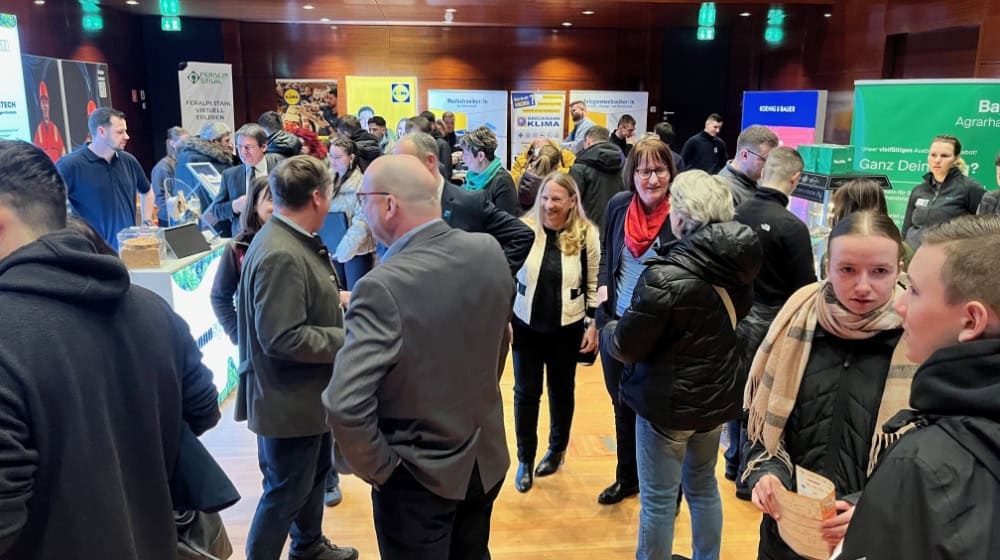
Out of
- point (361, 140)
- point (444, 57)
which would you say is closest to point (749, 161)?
point (361, 140)

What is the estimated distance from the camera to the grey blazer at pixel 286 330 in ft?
6.84

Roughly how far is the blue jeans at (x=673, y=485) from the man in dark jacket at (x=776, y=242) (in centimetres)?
64

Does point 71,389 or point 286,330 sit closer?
point 71,389

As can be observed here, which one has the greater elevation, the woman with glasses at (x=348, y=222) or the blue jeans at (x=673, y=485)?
the woman with glasses at (x=348, y=222)

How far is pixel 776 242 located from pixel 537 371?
1198 mm

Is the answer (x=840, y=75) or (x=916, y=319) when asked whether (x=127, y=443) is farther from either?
(x=840, y=75)

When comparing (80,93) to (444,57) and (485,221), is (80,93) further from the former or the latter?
(485,221)

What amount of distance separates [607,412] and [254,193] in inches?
98.5

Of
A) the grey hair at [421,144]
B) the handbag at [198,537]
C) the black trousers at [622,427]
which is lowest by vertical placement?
the black trousers at [622,427]

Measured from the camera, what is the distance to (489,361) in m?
1.79

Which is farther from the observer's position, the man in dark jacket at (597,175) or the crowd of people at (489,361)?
the man in dark jacket at (597,175)

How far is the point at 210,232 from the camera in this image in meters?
4.40

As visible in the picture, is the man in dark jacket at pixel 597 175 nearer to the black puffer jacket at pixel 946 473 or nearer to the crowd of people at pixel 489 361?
the crowd of people at pixel 489 361

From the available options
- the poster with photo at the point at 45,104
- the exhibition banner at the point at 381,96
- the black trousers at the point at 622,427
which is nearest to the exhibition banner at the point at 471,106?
the exhibition banner at the point at 381,96
